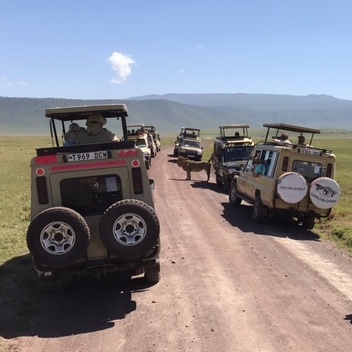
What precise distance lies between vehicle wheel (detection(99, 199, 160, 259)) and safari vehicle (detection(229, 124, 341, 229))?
6.42 m

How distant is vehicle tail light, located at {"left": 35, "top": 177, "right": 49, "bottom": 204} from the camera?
7.24m

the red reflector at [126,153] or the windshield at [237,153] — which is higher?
the red reflector at [126,153]

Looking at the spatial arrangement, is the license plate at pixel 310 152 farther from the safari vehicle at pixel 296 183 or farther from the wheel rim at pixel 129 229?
the wheel rim at pixel 129 229

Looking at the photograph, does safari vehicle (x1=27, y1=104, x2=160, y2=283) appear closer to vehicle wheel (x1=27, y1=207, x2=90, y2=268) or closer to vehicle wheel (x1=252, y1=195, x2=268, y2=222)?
vehicle wheel (x1=27, y1=207, x2=90, y2=268)

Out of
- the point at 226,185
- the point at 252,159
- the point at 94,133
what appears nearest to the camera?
the point at 94,133

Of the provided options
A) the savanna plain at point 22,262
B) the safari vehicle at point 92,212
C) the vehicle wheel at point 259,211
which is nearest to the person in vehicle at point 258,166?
the vehicle wheel at point 259,211

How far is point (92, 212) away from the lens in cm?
759

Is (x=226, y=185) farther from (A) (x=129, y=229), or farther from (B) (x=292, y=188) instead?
(A) (x=129, y=229)

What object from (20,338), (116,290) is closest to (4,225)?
(116,290)

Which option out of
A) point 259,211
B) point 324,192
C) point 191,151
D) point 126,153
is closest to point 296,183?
point 324,192

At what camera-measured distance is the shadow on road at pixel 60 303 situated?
649cm

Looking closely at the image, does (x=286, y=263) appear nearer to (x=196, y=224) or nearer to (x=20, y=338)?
(x=196, y=224)

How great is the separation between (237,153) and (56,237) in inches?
626

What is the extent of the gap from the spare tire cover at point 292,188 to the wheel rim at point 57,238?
7237 millimetres
